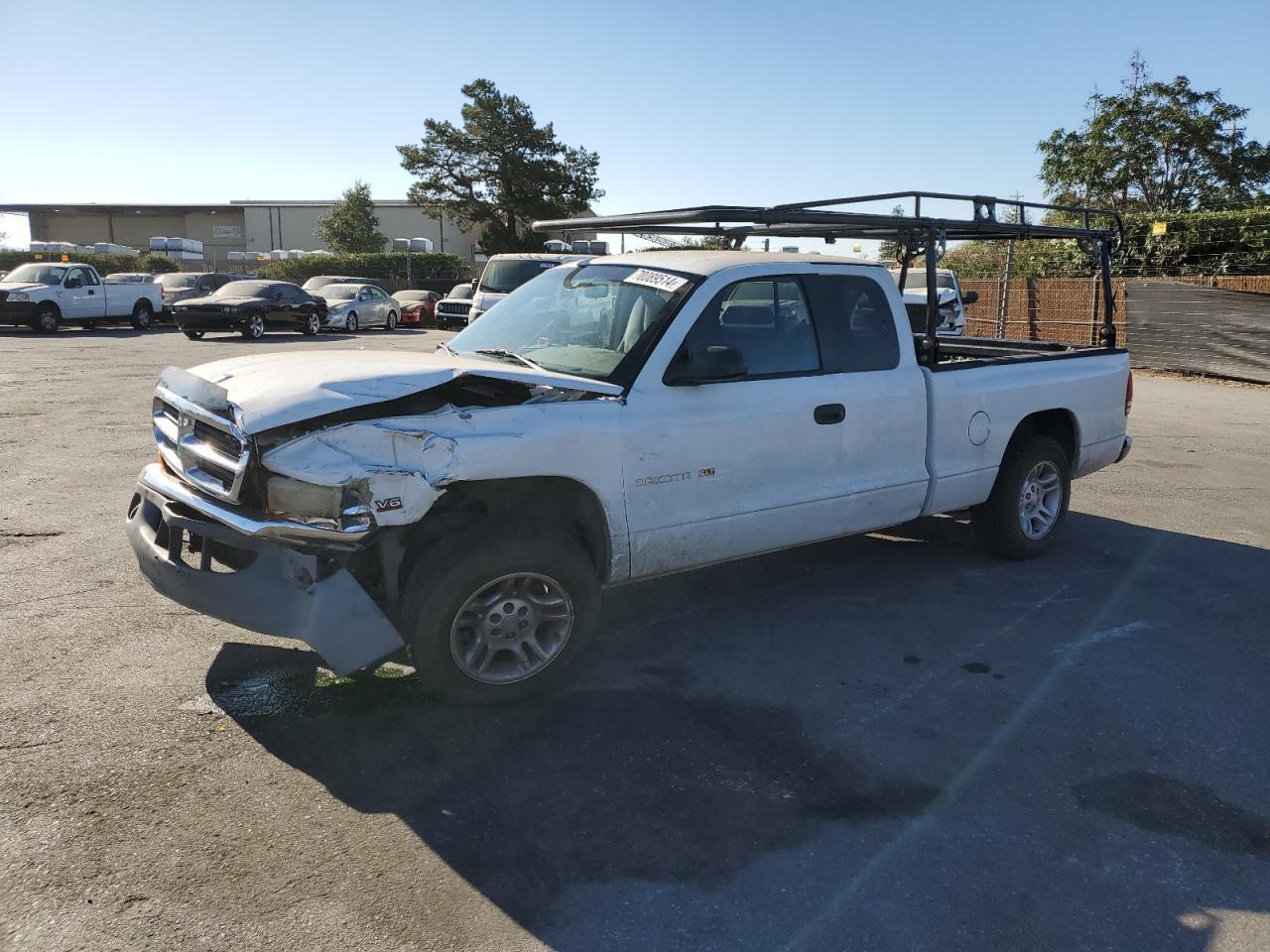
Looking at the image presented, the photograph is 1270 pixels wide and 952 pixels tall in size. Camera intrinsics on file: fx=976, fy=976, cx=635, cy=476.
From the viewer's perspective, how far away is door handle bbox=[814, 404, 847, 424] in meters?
4.81

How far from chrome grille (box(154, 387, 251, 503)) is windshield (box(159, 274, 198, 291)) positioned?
28.5 meters

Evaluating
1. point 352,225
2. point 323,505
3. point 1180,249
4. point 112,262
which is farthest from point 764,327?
point 352,225

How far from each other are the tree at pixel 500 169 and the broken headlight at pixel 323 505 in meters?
53.9

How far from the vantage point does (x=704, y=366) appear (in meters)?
4.24

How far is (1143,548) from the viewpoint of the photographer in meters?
6.52

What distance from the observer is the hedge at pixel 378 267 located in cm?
4778

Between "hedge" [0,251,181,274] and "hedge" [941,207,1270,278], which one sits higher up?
"hedge" [0,251,181,274]

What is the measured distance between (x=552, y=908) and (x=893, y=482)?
3.16m

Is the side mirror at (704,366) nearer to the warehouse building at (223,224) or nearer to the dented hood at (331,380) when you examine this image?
the dented hood at (331,380)

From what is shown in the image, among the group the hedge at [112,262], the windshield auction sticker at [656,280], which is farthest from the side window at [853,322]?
the hedge at [112,262]

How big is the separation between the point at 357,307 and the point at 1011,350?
23.4 m

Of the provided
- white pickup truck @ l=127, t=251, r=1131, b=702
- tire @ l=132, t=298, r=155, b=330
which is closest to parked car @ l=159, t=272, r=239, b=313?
tire @ l=132, t=298, r=155, b=330

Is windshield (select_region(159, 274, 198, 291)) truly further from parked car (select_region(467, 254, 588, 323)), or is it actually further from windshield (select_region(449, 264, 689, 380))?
windshield (select_region(449, 264, 689, 380))

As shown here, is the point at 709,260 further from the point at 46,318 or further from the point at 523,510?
the point at 46,318
